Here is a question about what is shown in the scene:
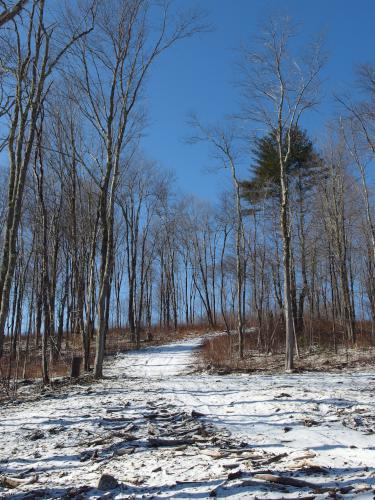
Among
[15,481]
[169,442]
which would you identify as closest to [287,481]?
[169,442]

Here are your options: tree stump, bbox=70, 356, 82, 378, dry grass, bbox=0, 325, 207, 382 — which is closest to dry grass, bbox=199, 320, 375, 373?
tree stump, bbox=70, 356, 82, 378

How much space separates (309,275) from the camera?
22891mm

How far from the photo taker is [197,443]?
176 inches

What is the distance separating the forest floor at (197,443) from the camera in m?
3.28

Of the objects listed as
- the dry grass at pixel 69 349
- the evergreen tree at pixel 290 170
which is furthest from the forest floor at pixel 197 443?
the evergreen tree at pixel 290 170

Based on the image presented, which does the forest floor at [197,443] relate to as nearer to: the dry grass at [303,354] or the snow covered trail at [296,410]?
the snow covered trail at [296,410]

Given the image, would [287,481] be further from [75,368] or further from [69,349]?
[69,349]

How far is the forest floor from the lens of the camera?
129 inches

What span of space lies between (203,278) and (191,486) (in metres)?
32.4

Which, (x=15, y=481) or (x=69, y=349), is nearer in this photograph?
(x=15, y=481)

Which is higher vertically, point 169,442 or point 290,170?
point 290,170

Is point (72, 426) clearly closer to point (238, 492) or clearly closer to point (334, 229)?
point (238, 492)

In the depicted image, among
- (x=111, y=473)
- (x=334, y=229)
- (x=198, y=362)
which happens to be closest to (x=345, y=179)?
(x=334, y=229)

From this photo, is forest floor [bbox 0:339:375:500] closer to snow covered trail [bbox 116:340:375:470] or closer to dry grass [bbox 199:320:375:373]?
snow covered trail [bbox 116:340:375:470]
